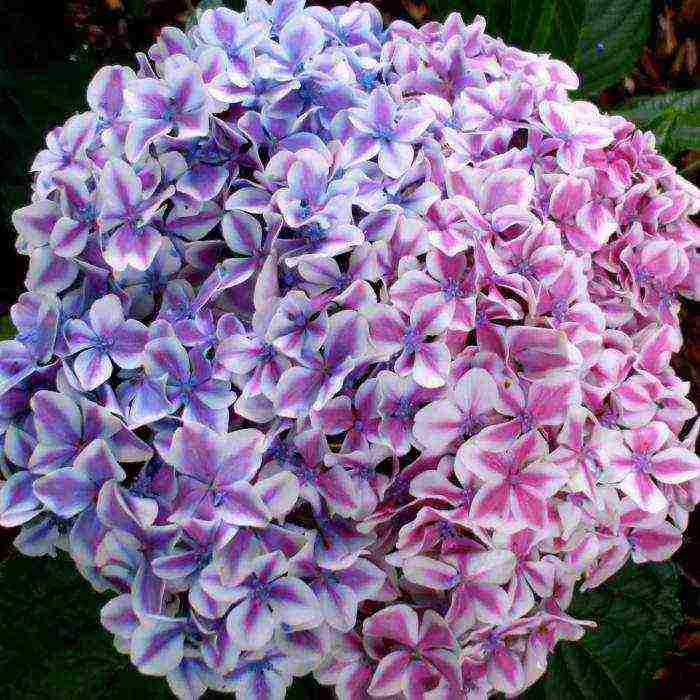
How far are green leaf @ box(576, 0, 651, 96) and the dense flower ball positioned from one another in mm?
689

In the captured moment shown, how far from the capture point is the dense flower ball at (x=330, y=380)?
0.76m

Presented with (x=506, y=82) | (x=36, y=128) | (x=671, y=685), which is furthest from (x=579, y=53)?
(x=671, y=685)

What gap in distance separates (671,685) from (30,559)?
55.5 inches

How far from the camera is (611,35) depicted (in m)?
1.57

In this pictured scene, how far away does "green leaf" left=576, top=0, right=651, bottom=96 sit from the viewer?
61.6 inches

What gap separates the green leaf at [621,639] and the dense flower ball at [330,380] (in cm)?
33

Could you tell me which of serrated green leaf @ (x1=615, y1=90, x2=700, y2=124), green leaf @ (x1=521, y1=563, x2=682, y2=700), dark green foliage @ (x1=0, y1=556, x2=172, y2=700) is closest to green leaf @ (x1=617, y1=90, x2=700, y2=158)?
serrated green leaf @ (x1=615, y1=90, x2=700, y2=124)

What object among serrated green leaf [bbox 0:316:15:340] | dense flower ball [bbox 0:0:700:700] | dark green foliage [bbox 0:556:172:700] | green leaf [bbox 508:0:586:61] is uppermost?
green leaf [bbox 508:0:586:61]

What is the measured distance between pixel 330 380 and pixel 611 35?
1.09m

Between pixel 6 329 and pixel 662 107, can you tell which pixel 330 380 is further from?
pixel 662 107

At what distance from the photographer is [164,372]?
792 millimetres

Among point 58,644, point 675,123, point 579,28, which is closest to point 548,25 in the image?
point 579,28

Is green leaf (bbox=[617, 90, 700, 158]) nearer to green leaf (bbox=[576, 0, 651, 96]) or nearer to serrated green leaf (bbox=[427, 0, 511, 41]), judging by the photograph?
green leaf (bbox=[576, 0, 651, 96])

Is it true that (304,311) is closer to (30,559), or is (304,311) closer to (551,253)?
(551,253)
